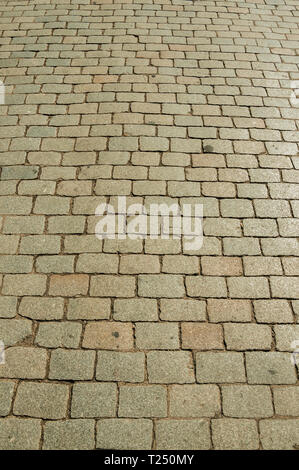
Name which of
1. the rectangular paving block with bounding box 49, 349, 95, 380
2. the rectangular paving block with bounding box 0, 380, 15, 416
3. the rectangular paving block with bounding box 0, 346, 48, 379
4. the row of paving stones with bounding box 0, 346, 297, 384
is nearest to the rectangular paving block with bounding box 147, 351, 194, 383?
the row of paving stones with bounding box 0, 346, 297, 384

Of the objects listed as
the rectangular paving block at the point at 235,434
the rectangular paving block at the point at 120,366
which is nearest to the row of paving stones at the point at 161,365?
the rectangular paving block at the point at 120,366

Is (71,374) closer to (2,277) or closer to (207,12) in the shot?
(2,277)

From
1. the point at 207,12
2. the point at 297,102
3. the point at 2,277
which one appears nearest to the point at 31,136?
the point at 2,277

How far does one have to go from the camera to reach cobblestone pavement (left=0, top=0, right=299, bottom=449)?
232 cm

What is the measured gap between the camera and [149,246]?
10.0 ft

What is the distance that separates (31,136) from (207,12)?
4014 mm

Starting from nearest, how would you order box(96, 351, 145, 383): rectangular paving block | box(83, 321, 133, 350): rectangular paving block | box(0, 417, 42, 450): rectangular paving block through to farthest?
1. box(0, 417, 42, 450): rectangular paving block
2. box(96, 351, 145, 383): rectangular paving block
3. box(83, 321, 133, 350): rectangular paving block

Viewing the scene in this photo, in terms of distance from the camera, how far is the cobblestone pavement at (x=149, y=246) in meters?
2.32

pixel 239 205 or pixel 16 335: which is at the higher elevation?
pixel 239 205

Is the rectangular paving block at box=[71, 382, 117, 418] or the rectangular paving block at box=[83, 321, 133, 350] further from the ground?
the rectangular paving block at box=[83, 321, 133, 350]

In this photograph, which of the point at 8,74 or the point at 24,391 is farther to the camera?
the point at 8,74

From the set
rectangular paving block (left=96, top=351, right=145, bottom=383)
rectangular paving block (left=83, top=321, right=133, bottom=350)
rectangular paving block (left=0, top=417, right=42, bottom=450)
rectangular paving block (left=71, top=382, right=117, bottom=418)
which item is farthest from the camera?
rectangular paving block (left=83, top=321, right=133, bottom=350)

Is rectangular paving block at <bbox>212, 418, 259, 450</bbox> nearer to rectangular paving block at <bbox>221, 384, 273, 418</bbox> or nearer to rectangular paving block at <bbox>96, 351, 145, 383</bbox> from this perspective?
rectangular paving block at <bbox>221, 384, 273, 418</bbox>

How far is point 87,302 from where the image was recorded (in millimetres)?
2758
